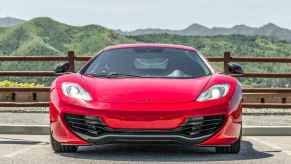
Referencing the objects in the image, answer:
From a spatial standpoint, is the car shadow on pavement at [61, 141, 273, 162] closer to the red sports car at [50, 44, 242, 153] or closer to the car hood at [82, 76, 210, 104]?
the red sports car at [50, 44, 242, 153]

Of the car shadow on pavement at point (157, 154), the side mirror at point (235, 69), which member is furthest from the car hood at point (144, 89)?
the side mirror at point (235, 69)

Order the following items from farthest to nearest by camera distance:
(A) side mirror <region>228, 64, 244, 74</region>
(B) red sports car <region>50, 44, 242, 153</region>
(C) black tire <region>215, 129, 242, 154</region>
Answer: (A) side mirror <region>228, 64, 244, 74</region>, (C) black tire <region>215, 129, 242, 154</region>, (B) red sports car <region>50, 44, 242, 153</region>

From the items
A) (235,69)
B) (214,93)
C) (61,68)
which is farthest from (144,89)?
(235,69)

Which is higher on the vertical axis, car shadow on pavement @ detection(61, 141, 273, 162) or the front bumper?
the front bumper

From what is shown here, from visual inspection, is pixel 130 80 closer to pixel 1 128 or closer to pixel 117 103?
pixel 117 103

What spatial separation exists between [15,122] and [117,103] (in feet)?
16.8

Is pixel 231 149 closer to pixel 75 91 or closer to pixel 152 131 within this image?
pixel 152 131

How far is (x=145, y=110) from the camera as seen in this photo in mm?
7566

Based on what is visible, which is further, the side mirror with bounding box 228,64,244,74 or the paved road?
the side mirror with bounding box 228,64,244,74

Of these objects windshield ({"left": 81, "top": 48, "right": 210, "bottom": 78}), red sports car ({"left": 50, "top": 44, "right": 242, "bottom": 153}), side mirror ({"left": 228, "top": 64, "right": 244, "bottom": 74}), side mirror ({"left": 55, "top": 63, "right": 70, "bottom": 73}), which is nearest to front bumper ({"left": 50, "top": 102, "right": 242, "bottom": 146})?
red sports car ({"left": 50, "top": 44, "right": 242, "bottom": 153})

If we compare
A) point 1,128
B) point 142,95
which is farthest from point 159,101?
point 1,128

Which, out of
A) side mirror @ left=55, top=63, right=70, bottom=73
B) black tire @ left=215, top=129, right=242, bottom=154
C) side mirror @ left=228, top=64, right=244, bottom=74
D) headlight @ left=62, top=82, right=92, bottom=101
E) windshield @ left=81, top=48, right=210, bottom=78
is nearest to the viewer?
headlight @ left=62, top=82, right=92, bottom=101

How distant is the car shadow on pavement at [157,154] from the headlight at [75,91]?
64cm

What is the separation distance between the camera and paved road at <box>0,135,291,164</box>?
7637 mm
